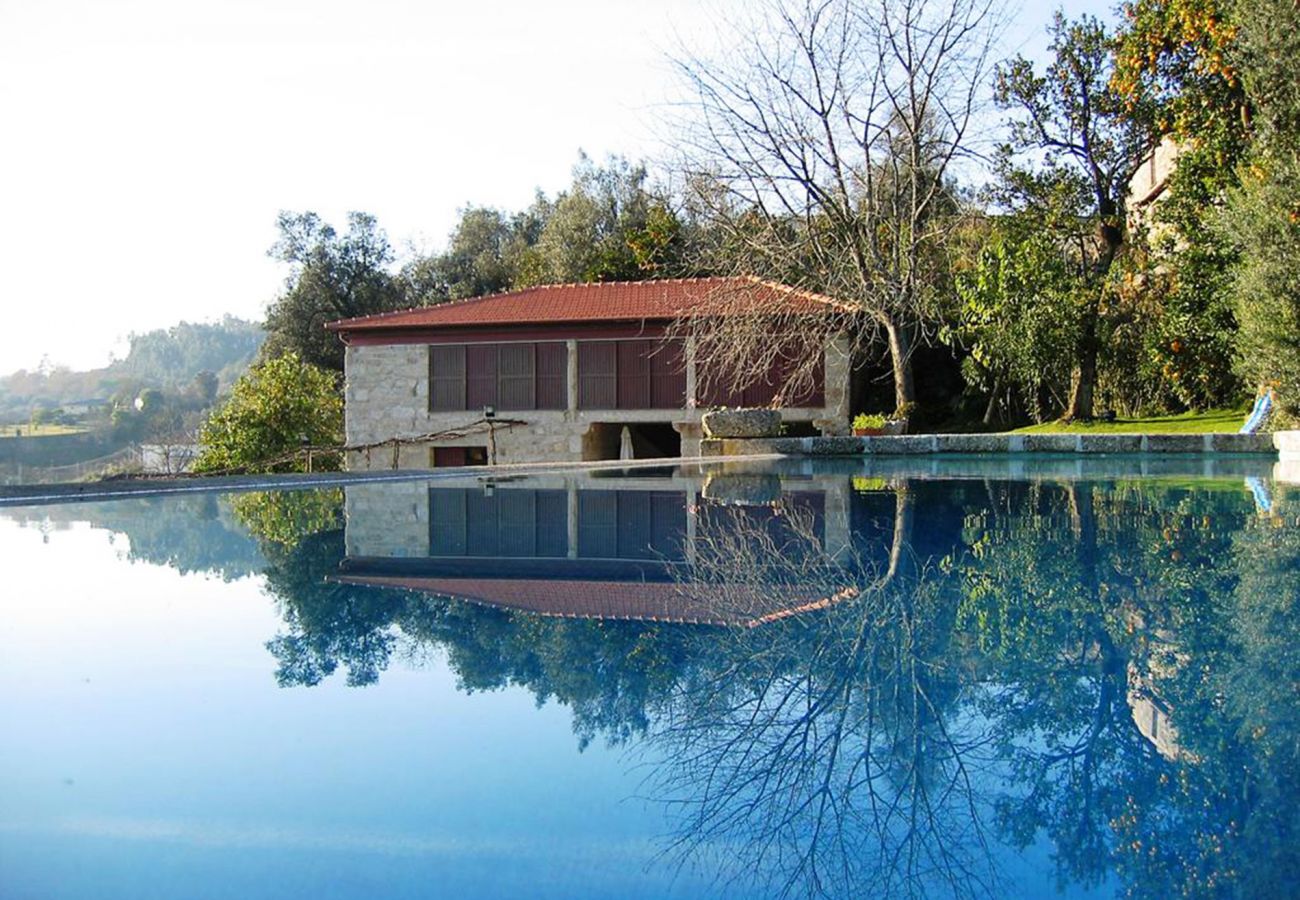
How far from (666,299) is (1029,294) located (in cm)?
807

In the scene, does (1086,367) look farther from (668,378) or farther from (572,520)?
(572,520)

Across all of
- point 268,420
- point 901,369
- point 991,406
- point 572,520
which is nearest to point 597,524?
point 572,520

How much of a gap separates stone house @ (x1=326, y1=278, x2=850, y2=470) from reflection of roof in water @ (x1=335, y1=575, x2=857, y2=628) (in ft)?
59.5

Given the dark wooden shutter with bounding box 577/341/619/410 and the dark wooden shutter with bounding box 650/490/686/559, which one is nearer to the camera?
the dark wooden shutter with bounding box 650/490/686/559

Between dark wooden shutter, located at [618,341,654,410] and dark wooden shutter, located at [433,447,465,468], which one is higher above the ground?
dark wooden shutter, located at [618,341,654,410]

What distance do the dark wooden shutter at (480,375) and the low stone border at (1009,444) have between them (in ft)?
31.4

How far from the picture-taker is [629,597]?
193 inches

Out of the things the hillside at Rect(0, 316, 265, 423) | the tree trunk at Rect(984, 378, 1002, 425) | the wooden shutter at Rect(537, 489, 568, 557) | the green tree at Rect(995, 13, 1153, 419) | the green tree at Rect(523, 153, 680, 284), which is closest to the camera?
the wooden shutter at Rect(537, 489, 568, 557)

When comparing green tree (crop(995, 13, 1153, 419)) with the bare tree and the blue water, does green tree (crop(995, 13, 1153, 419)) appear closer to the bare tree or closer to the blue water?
the bare tree

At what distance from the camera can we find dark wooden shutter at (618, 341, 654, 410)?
24.8m

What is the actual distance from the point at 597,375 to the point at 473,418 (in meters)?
3.19

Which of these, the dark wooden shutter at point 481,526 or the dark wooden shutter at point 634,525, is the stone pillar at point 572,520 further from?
the dark wooden shutter at point 481,526

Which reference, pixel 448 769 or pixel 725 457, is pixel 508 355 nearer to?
pixel 725 457

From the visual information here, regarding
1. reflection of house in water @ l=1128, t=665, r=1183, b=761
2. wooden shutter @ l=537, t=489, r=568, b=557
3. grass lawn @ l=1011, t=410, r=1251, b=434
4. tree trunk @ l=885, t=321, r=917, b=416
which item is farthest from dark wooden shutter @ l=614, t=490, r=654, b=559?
grass lawn @ l=1011, t=410, r=1251, b=434
